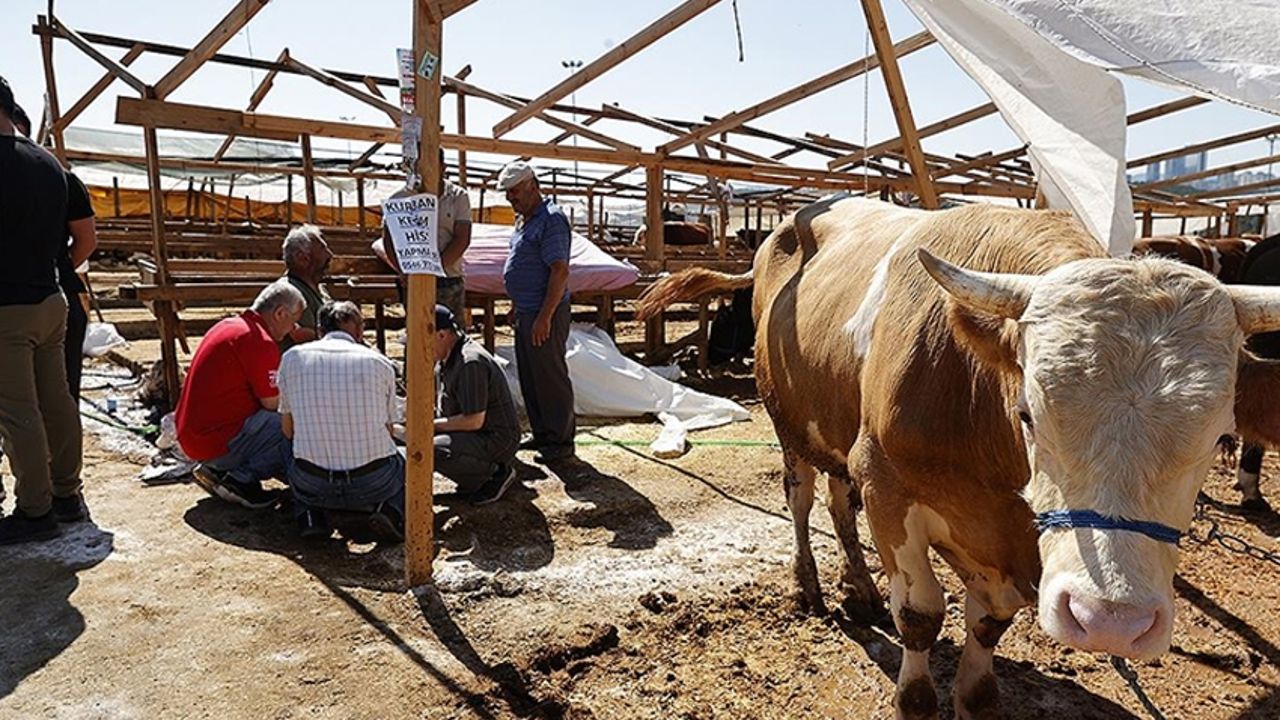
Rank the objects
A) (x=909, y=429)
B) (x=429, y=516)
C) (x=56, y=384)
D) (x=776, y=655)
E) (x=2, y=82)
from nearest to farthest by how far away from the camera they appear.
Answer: (x=909, y=429)
(x=776, y=655)
(x=429, y=516)
(x=2, y=82)
(x=56, y=384)

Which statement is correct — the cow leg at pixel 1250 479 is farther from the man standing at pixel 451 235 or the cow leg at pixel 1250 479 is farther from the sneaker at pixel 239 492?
the sneaker at pixel 239 492

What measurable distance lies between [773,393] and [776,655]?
3.82 feet

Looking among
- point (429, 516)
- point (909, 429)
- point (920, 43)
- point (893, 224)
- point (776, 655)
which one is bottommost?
point (776, 655)

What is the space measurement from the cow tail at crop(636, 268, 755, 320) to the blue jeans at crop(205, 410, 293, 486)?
6.41 feet

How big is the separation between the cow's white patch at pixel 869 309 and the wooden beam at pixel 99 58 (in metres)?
5.04

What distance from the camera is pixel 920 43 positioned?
6.61 metres

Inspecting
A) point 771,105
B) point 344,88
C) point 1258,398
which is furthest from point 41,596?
point 771,105

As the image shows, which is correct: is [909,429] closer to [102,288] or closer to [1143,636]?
[1143,636]

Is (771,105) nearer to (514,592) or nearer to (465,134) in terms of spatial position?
(465,134)

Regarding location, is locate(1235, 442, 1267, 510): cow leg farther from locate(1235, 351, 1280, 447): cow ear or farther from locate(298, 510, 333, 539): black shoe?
locate(298, 510, 333, 539): black shoe

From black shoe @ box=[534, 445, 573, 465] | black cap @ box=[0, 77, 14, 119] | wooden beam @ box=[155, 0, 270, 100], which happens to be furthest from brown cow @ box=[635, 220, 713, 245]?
black cap @ box=[0, 77, 14, 119]

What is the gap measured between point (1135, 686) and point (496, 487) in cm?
291

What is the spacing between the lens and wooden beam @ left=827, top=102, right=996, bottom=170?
948cm

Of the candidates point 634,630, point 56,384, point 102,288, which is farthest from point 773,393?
point 102,288
